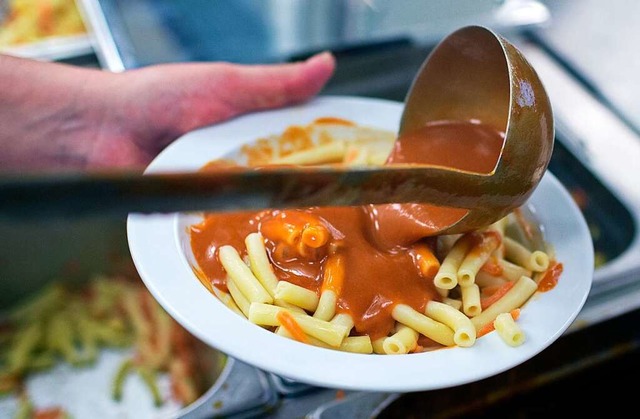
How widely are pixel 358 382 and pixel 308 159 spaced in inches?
23.6

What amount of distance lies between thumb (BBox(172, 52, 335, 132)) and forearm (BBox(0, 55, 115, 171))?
0.22 metres

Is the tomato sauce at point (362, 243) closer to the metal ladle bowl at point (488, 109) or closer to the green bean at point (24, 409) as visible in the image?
the metal ladle bowl at point (488, 109)

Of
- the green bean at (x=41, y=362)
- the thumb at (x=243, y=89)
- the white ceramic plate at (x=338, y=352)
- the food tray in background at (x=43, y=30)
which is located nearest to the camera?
the white ceramic plate at (x=338, y=352)

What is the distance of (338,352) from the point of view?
37.3 inches

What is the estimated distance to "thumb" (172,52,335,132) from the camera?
1.39m

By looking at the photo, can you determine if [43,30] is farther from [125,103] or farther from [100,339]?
[100,339]

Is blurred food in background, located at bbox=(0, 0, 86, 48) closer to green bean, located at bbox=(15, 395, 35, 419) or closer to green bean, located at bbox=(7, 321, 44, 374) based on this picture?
green bean, located at bbox=(7, 321, 44, 374)

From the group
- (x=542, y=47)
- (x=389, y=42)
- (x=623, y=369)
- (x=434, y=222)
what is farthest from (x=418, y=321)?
(x=542, y=47)

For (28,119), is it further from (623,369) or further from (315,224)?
(623,369)

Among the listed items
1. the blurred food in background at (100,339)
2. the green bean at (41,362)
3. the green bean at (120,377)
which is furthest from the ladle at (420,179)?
the green bean at (41,362)

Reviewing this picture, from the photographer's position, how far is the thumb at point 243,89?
4.57ft

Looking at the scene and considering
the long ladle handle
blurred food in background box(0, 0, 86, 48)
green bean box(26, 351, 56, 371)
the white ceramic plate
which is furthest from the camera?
blurred food in background box(0, 0, 86, 48)

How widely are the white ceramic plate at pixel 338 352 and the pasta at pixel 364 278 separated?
0.03 m

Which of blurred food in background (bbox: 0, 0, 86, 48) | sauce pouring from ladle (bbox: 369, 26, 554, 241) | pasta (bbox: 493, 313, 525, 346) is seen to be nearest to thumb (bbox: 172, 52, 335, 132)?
sauce pouring from ladle (bbox: 369, 26, 554, 241)
